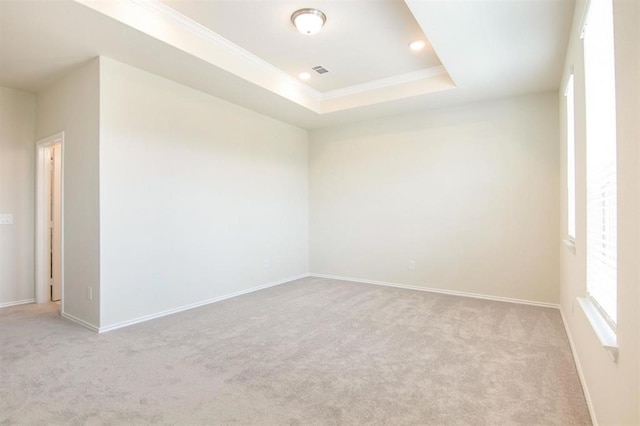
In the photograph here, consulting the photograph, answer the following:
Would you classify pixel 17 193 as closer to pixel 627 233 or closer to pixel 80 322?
pixel 80 322

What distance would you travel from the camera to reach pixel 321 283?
5559 mm

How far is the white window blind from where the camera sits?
1517mm

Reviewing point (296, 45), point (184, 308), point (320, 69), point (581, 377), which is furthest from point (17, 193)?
point (581, 377)

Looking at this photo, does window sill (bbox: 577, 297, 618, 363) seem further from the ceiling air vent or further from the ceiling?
the ceiling air vent

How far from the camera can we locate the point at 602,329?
1.66m

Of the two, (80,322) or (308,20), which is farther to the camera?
(80,322)

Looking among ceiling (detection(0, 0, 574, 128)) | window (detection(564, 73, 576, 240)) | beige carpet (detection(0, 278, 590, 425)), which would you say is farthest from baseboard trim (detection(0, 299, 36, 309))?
window (detection(564, 73, 576, 240))

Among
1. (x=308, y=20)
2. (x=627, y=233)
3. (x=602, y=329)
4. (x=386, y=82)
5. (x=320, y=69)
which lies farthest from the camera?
(x=386, y=82)

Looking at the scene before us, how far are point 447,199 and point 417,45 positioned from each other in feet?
7.23

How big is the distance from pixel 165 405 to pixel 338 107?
4272mm

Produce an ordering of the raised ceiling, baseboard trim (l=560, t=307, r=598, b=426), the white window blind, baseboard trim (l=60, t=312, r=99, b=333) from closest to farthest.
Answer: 1. the white window blind
2. baseboard trim (l=560, t=307, r=598, b=426)
3. the raised ceiling
4. baseboard trim (l=60, t=312, r=99, b=333)

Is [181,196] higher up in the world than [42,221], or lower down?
higher up

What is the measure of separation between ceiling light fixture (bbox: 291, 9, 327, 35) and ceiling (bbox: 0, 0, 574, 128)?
0.05 metres

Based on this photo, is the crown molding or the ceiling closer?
the ceiling
